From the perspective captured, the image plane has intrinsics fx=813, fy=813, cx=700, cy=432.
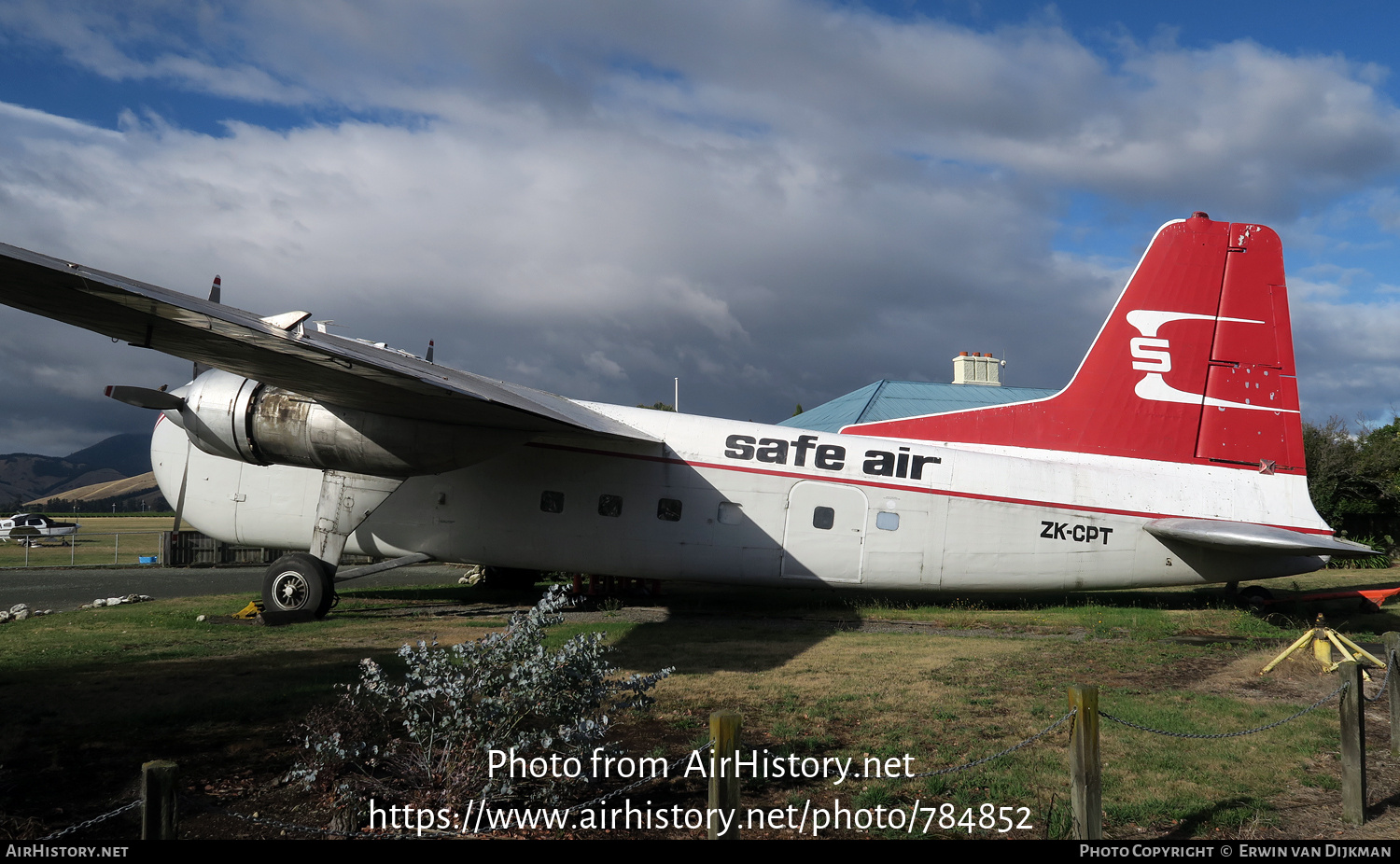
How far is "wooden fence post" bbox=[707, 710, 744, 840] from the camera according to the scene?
3811mm

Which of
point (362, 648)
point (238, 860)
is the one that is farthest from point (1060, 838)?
point (362, 648)

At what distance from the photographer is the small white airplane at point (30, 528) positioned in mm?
43656

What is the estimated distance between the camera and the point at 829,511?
1264 cm

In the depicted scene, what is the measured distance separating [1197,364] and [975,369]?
101 ft

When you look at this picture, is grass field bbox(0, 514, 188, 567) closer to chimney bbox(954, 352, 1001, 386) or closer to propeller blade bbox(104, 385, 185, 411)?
propeller blade bbox(104, 385, 185, 411)

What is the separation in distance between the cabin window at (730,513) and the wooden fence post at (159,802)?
978cm

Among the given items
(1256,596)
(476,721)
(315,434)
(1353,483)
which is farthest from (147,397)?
(1353,483)

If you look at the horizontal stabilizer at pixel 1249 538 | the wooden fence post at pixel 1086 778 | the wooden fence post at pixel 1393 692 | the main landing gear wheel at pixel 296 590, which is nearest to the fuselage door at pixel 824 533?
the horizontal stabilizer at pixel 1249 538

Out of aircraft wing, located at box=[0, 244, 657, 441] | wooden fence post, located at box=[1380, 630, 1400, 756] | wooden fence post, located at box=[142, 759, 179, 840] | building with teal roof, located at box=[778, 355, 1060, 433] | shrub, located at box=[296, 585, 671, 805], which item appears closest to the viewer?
wooden fence post, located at box=[142, 759, 179, 840]

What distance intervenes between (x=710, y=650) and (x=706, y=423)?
4077 mm

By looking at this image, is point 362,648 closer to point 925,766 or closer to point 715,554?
point 715,554

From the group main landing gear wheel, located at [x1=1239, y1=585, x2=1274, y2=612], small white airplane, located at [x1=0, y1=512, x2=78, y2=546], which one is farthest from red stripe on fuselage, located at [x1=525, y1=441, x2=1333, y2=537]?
small white airplane, located at [x1=0, y1=512, x2=78, y2=546]

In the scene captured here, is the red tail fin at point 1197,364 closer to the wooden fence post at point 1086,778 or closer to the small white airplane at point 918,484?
the small white airplane at point 918,484

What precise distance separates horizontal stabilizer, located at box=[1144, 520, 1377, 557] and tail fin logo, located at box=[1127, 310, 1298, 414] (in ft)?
6.45
